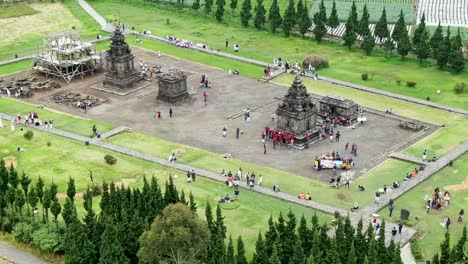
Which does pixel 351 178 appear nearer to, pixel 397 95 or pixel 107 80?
pixel 397 95

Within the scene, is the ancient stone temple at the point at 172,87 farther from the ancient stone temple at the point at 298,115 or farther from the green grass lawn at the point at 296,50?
the green grass lawn at the point at 296,50

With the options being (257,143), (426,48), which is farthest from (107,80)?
(426,48)

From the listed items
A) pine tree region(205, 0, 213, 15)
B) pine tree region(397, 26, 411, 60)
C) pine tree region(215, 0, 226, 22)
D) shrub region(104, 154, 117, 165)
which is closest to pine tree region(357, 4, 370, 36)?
pine tree region(397, 26, 411, 60)

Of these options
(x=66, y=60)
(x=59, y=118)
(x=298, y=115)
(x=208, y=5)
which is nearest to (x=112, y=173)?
(x=59, y=118)

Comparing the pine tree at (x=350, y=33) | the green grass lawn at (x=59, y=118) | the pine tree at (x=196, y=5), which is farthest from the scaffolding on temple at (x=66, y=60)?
the pine tree at (x=350, y=33)

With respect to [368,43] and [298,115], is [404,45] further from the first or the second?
[298,115]

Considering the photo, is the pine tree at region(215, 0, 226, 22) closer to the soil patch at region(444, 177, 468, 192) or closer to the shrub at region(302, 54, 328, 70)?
the shrub at region(302, 54, 328, 70)
